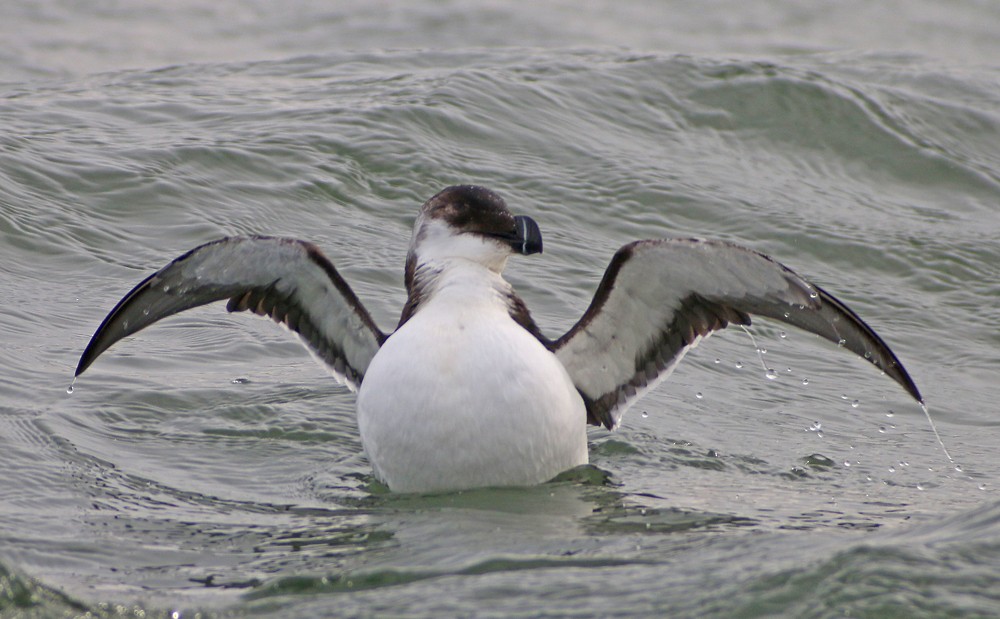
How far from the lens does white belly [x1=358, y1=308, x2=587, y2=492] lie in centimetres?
468

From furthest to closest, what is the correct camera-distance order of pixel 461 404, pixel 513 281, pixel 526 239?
1. pixel 513 281
2. pixel 526 239
3. pixel 461 404

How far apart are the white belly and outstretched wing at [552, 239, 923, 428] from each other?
1.75ft

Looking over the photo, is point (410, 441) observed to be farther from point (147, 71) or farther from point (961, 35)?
point (961, 35)

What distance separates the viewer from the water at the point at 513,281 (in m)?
3.81

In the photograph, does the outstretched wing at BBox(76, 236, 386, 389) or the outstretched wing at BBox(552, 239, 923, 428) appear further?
the outstretched wing at BBox(76, 236, 386, 389)

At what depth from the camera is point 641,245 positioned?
5.00 meters

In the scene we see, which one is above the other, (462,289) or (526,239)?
(526,239)

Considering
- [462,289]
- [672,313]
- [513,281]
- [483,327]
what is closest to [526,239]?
[462,289]

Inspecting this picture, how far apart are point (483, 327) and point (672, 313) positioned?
1007 millimetres

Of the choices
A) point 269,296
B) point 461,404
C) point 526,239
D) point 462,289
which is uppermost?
point 526,239

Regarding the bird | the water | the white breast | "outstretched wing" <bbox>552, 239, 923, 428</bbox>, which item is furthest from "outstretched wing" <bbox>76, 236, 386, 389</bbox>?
"outstretched wing" <bbox>552, 239, 923, 428</bbox>

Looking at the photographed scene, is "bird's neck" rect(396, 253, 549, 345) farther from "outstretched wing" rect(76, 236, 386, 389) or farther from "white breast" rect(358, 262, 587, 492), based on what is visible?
"outstretched wing" rect(76, 236, 386, 389)

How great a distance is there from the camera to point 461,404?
466 cm

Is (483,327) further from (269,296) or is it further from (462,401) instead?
(269,296)
